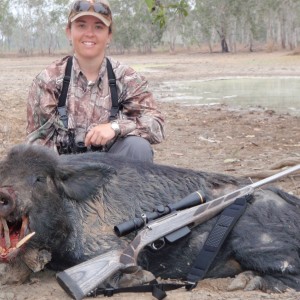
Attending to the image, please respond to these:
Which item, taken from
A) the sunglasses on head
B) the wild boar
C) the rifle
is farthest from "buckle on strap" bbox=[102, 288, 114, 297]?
the sunglasses on head

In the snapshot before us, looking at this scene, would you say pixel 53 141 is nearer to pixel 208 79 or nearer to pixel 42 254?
pixel 42 254

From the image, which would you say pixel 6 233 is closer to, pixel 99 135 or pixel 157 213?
pixel 157 213

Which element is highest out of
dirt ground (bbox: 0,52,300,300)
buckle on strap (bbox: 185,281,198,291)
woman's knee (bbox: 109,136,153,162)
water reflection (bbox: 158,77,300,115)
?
woman's knee (bbox: 109,136,153,162)

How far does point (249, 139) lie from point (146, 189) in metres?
5.69

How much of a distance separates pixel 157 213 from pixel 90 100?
1.65 m

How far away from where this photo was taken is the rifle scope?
3.73 metres

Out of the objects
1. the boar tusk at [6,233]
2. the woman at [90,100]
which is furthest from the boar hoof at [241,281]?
the woman at [90,100]

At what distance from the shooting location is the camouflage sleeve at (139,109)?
16.9ft

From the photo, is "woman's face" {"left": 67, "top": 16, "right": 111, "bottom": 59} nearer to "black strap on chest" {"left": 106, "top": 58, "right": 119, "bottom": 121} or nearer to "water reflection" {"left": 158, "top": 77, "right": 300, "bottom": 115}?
"black strap on chest" {"left": 106, "top": 58, "right": 119, "bottom": 121}

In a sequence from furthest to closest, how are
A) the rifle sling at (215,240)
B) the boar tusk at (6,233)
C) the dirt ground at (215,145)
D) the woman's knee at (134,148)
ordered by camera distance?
the woman's knee at (134,148)
the rifle sling at (215,240)
the dirt ground at (215,145)
the boar tusk at (6,233)

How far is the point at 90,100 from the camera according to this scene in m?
5.14

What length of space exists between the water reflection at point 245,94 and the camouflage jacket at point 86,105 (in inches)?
339

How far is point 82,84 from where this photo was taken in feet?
17.0

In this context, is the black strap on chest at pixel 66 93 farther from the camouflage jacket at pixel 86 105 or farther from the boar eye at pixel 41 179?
the boar eye at pixel 41 179
